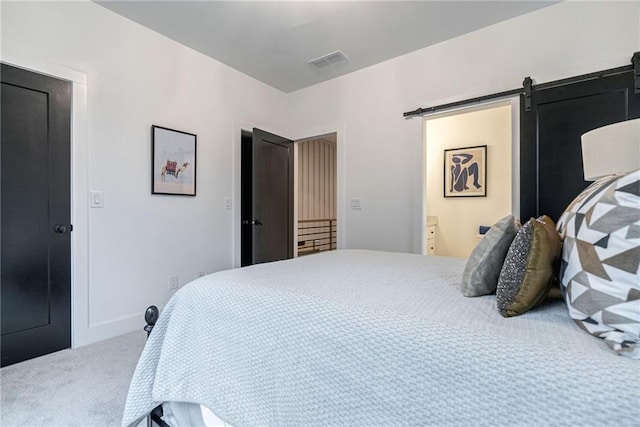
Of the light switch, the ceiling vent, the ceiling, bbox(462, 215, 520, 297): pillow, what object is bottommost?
bbox(462, 215, 520, 297): pillow

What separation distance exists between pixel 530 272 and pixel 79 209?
9.26 ft

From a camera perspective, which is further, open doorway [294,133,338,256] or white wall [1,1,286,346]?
open doorway [294,133,338,256]

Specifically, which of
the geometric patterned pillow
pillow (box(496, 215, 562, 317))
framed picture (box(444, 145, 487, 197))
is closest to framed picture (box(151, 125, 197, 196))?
pillow (box(496, 215, 562, 317))

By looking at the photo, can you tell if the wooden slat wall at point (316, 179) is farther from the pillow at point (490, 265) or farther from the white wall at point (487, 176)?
the pillow at point (490, 265)

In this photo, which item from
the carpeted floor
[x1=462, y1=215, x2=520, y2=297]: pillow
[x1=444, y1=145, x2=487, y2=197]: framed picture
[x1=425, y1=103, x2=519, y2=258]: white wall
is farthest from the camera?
[x1=444, y1=145, x2=487, y2=197]: framed picture

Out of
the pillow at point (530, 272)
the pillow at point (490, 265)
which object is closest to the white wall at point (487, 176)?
the pillow at point (490, 265)

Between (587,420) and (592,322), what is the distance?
259 mm

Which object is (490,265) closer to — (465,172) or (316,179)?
(465,172)

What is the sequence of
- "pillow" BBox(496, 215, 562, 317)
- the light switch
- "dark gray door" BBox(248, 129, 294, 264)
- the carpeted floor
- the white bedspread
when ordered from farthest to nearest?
"dark gray door" BBox(248, 129, 294, 264) < the light switch < the carpeted floor < "pillow" BBox(496, 215, 562, 317) < the white bedspread

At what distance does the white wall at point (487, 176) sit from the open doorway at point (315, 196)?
98.2 inches

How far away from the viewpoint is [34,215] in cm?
208

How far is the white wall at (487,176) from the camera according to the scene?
156 inches

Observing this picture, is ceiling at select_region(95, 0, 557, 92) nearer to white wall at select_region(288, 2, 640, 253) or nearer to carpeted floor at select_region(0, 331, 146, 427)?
white wall at select_region(288, 2, 640, 253)

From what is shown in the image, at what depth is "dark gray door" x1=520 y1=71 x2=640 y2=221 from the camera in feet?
6.92
